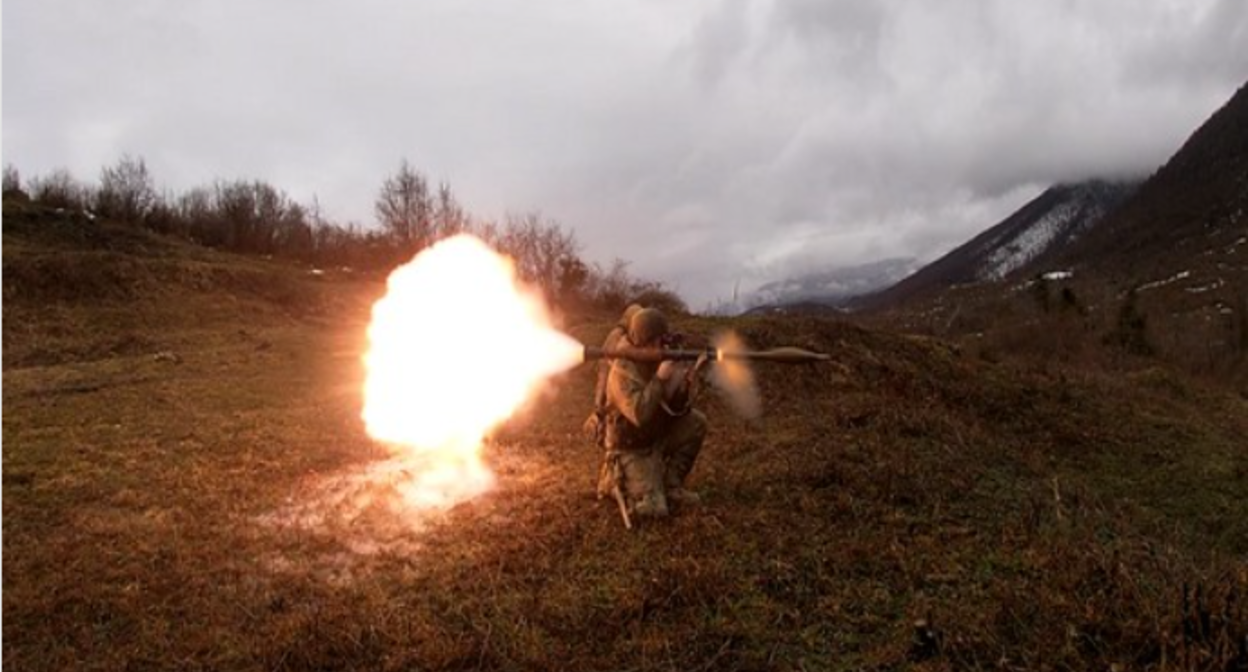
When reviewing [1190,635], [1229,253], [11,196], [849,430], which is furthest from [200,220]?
[1229,253]

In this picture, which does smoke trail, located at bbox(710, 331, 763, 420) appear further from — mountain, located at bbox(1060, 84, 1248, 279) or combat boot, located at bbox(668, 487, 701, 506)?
mountain, located at bbox(1060, 84, 1248, 279)

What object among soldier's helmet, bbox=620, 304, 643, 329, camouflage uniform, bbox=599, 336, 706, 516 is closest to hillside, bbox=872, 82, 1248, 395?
camouflage uniform, bbox=599, 336, 706, 516

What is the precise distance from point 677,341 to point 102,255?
111 feet

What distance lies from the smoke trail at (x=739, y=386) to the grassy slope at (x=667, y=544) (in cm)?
39

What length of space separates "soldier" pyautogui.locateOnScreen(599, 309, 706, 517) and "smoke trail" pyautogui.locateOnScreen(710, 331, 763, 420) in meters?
5.70

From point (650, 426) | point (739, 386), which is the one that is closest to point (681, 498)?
point (650, 426)

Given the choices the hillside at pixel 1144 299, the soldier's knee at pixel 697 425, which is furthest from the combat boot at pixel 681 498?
the hillside at pixel 1144 299

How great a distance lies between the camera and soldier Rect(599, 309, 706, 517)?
909 centimetres

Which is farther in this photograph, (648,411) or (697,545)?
(648,411)

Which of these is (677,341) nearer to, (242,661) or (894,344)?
(242,661)

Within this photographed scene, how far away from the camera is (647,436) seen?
31.3ft

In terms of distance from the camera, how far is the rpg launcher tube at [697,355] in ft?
28.3

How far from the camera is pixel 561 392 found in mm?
17719

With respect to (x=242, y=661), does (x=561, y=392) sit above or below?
above
